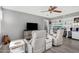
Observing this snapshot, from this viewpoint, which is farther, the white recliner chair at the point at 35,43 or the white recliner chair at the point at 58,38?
the white recliner chair at the point at 58,38

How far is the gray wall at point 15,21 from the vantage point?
11.3 feet

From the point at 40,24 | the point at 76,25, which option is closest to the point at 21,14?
the point at 40,24

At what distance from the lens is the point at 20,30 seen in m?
4.46

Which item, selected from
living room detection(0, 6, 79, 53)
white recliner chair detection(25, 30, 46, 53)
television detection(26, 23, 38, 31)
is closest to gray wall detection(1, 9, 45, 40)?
living room detection(0, 6, 79, 53)

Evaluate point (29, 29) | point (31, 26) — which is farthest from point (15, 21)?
point (31, 26)

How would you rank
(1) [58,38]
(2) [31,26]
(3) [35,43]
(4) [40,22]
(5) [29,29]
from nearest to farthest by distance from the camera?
(3) [35,43] < (1) [58,38] < (5) [29,29] < (2) [31,26] < (4) [40,22]

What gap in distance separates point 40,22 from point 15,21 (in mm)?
2068

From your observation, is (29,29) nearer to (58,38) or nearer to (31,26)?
(31,26)

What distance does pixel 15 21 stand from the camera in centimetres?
402

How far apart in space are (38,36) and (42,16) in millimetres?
3307


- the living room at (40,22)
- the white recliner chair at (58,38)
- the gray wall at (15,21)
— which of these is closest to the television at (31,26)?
the living room at (40,22)

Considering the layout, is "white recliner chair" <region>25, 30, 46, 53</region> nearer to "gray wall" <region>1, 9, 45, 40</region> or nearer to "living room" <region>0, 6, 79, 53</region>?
"living room" <region>0, 6, 79, 53</region>

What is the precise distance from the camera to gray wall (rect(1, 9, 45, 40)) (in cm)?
345

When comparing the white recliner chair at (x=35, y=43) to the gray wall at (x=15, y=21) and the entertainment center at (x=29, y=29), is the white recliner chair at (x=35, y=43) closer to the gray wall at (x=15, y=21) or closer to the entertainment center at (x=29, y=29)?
the gray wall at (x=15, y=21)
